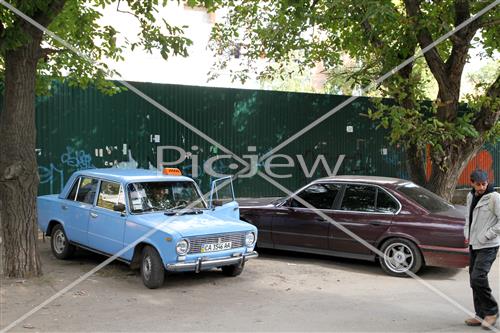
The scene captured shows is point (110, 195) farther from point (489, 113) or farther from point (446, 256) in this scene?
point (489, 113)

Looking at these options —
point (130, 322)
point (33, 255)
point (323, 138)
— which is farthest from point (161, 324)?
point (323, 138)

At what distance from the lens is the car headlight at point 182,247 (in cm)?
736

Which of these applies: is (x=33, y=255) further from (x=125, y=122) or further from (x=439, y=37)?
(x=439, y=37)

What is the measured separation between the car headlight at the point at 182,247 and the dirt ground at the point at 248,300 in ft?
1.92

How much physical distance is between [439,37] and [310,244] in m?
6.05

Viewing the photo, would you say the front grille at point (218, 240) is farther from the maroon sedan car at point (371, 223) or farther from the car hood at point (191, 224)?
the maroon sedan car at point (371, 223)

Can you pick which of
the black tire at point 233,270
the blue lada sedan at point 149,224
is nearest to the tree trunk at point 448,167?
the blue lada sedan at point 149,224

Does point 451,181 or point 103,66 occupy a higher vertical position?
point 103,66

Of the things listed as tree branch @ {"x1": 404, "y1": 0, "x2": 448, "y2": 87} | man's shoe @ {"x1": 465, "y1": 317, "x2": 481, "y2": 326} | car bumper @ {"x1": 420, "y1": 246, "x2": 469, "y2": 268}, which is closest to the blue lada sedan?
car bumper @ {"x1": 420, "y1": 246, "x2": 469, "y2": 268}

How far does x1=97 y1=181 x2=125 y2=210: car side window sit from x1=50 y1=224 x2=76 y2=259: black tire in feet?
3.61

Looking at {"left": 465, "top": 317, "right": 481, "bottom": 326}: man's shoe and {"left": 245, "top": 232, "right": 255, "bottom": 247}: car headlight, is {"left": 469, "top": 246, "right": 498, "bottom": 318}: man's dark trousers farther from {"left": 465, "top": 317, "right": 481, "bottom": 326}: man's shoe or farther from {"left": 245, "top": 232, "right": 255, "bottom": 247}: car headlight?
{"left": 245, "top": 232, "right": 255, "bottom": 247}: car headlight

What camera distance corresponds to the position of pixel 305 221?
9602 mm

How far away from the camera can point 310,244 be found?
9547 mm

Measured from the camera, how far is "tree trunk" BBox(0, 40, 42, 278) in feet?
25.5
